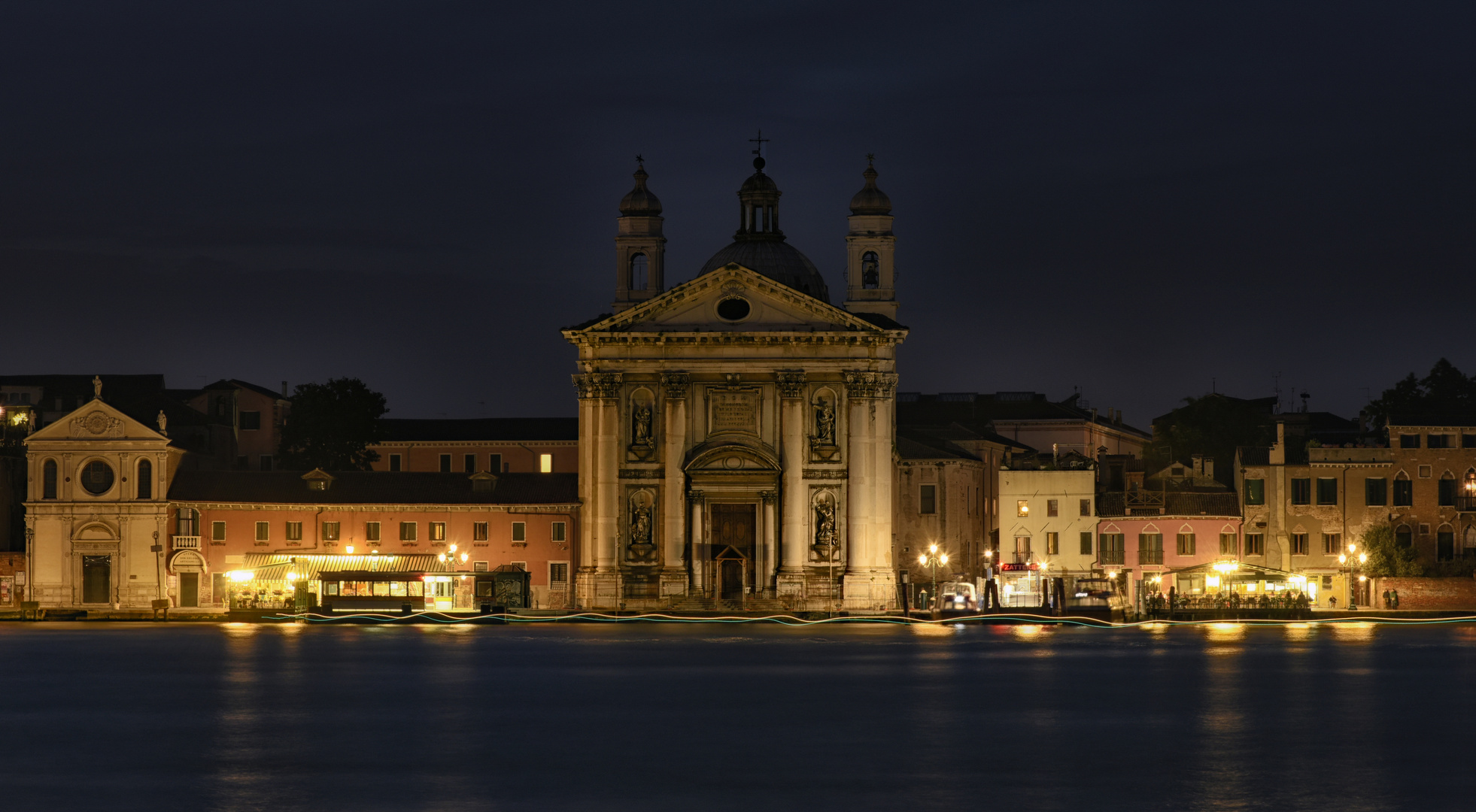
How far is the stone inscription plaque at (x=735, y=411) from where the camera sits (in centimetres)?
7662

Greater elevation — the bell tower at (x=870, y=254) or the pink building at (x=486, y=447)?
the bell tower at (x=870, y=254)

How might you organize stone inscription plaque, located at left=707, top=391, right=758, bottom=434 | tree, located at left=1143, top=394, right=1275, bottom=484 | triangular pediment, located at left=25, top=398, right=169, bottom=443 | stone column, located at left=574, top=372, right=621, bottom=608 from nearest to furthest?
stone inscription plaque, located at left=707, top=391, right=758, bottom=434
stone column, located at left=574, top=372, right=621, bottom=608
triangular pediment, located at left=25, top=398, right=169, bottom=443
tree, located at left=1143, top=394, right=1275, bottom=484

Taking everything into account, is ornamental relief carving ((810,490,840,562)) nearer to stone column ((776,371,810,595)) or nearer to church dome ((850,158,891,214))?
stone column ((776,371,810,595))

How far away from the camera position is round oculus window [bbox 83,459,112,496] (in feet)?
259

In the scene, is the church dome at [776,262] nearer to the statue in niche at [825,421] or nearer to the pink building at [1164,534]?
the statue in niche at [825,421]

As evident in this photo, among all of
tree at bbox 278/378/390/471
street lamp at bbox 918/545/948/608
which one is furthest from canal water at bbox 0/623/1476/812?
tree at bbox 278/378/390/471

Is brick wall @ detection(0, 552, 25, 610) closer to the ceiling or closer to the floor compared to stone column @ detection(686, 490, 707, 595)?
closer to the floor

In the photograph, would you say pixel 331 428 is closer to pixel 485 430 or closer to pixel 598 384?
pixel 485 430

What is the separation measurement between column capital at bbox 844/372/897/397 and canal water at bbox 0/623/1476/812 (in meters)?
18.8

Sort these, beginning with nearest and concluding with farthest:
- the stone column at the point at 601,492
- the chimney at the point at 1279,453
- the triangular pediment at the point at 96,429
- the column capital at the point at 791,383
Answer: the column capital at the point at 791,383
the stone column at the point at 601,492
the triangular pediment at the point at 96,429
the chimney at the point at 1279,453

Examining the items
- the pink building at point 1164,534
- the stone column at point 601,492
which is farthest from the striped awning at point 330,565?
the pink building at point 1164,534

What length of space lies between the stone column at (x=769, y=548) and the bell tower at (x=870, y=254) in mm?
8185

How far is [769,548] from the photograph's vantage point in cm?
7700

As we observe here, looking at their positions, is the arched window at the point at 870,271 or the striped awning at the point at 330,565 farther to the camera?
the arched window at the point at 870,271
